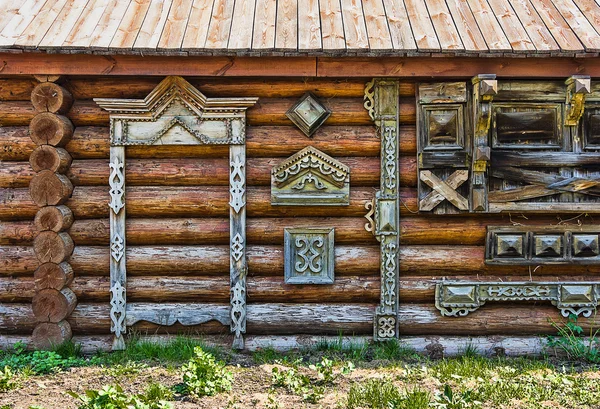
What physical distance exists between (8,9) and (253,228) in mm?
3583

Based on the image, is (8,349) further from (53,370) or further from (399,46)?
(399,46)

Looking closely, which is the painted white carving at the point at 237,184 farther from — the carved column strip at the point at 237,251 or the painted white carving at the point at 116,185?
the painted white carving at the point at 116,185

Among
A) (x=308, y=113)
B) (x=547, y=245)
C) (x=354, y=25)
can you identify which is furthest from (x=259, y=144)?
(x=547, y=245)

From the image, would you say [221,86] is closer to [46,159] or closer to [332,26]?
Answer: [332,26]

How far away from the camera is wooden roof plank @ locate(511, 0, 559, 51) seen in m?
5.32

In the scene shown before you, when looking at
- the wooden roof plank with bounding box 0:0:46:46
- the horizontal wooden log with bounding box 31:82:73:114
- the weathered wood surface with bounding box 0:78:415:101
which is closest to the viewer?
the wooden roof plank with bounding box 0:0:46:46

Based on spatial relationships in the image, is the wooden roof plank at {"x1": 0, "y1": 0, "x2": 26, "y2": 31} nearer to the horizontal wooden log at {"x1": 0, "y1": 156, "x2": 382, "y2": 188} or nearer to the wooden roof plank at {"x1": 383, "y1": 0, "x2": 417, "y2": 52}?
the horizontal wooden log at {"x1": 0, "y1": 156, "x2": 382, "y2": 188}

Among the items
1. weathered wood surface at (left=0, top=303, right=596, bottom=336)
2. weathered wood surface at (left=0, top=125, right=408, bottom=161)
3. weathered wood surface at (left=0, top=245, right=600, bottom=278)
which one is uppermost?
weathered wood surface at (left=0, top=125, right=408, bottom=161)

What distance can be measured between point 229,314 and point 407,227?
2.06 meters

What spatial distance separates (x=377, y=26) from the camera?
563 cm

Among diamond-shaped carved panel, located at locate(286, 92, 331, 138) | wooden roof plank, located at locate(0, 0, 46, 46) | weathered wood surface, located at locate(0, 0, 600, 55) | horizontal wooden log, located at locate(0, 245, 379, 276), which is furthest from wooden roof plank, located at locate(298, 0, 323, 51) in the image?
wooden roof plank, located at locate(0, 0, 46, 46)

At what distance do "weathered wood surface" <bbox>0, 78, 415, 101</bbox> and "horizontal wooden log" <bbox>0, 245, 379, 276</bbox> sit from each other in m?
1.61

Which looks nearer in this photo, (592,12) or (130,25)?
(130,25)

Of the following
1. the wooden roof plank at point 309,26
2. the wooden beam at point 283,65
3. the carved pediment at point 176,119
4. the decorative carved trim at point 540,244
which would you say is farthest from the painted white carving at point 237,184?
the decorative carved trim at point 540,244
